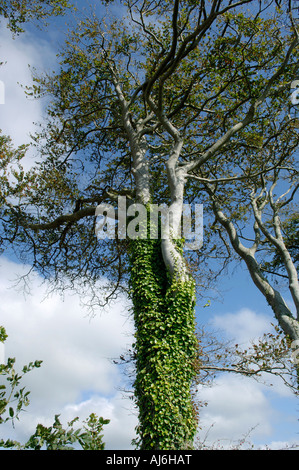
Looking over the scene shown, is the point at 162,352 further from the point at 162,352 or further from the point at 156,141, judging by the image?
the point at 156,141

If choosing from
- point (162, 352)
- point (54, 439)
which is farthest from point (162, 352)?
point (54, 439)

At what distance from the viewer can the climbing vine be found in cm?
659

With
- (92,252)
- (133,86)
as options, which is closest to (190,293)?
(92,252)

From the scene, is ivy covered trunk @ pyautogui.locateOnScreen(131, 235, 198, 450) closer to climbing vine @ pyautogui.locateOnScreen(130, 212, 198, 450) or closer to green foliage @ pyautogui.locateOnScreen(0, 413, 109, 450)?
climbing vine @ pyautogui.locateOnScreen(130, 212, 198, 450)

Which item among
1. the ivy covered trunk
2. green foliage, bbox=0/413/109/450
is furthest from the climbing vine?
green foliage, bbox=0/413/109/450

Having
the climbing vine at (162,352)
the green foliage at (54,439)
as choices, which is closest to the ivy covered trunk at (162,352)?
the climbing vine at (162,352)

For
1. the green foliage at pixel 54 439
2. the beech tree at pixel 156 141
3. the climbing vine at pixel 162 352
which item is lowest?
the green foliage at pixel 54 439

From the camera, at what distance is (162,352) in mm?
7160

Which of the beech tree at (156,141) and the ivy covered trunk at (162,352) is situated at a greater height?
the beech tree at (156,141)

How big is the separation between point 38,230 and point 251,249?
717 cm

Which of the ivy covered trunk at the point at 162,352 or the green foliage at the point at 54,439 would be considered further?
the ivy covered trunk at the point at 162,352

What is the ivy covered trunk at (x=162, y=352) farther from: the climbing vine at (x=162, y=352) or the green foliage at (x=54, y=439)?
the green foliage at (x=54, y=439)

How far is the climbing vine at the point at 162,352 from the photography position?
6586 mm
